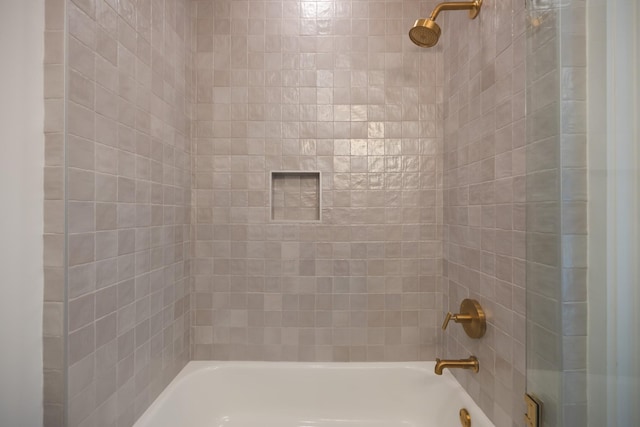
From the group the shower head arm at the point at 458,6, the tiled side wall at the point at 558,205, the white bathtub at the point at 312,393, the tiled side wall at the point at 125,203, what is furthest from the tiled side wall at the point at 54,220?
the shower head arm at the point at 458,6

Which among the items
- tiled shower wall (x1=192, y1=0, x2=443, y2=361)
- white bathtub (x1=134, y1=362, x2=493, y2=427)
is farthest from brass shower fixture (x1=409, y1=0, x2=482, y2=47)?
white bathtub (x1=134, y1=362, x2=493, y2=427)

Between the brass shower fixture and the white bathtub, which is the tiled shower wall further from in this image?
the brass shower fixture

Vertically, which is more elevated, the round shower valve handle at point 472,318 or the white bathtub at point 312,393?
the round shower valve handle at point 472,318

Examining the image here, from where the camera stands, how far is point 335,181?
1.57 m

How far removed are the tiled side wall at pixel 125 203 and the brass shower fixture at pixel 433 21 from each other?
1.06 meters

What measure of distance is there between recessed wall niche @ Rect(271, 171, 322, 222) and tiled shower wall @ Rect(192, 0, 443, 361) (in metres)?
0.07

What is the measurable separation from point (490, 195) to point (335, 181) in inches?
28.1

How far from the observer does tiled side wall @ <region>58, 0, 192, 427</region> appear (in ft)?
2.68

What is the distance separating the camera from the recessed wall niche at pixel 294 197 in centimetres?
163

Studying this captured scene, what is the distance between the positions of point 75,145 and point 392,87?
1.36 m
